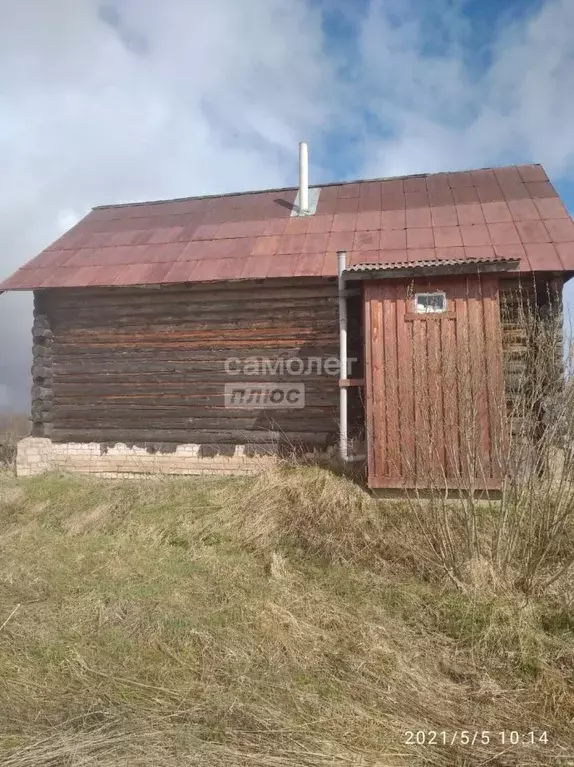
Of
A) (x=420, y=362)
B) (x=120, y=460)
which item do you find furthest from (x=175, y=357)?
(x=420, y=362)

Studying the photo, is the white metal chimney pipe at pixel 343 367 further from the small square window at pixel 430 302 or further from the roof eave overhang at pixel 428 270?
the small square window at pixel 430 302

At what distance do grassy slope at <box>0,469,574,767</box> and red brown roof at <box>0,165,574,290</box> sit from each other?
401 cm

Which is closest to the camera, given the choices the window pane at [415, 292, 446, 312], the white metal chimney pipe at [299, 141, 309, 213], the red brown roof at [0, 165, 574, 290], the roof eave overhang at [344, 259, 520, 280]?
the roof eave overhang at [344, 259, 520, 280]

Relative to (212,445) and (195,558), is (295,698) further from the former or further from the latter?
(212,445)

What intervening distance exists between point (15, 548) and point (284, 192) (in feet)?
26.9

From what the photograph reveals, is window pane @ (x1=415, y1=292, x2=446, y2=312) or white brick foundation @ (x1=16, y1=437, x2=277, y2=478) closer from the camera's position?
window pane @ (x1=415, y1=292, x2=446, y2=312)

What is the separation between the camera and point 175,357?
848 centimetres

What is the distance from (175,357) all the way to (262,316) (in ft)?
5.35

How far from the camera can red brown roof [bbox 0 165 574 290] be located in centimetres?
762

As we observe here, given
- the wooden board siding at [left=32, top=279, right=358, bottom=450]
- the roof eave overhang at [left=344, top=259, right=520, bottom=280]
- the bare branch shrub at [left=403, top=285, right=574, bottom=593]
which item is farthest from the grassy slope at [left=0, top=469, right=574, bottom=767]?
the roof eave overhang at [left=344, top=259, right=520, bottom=280]

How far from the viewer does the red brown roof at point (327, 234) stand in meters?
7.62
